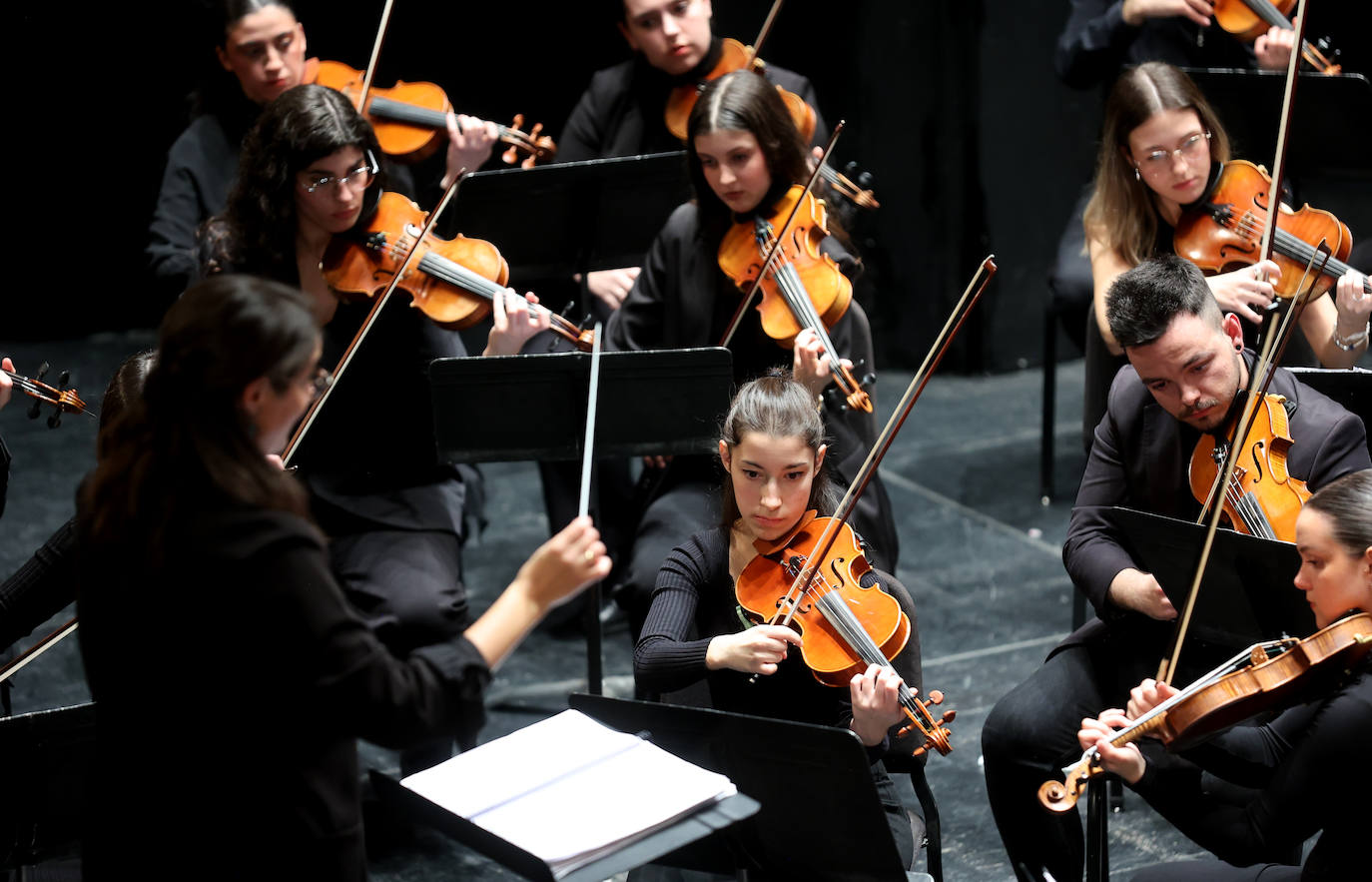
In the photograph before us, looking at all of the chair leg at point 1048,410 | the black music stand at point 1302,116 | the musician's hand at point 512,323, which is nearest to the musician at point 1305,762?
the musician's hand at point 512,323

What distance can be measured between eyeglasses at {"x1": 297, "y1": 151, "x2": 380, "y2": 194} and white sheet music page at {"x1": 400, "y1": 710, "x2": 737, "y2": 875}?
1320 millimetres

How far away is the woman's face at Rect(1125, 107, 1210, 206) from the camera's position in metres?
2.95

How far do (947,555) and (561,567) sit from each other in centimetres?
249

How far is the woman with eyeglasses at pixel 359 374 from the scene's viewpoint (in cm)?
289

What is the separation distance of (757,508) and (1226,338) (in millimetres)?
748

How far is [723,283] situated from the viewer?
3186mm

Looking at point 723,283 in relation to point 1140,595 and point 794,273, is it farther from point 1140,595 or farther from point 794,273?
point 1140,595

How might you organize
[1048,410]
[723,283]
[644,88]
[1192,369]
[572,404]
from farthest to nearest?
[1048,410] → [644,88] → [723,283] → [572,404] → [1192,369]

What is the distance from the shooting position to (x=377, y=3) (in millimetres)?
5309

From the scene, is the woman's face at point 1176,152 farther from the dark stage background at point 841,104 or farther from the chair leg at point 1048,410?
the dark stage background at point 841,104

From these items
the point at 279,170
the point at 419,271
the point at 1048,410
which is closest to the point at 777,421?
the point at 419,271

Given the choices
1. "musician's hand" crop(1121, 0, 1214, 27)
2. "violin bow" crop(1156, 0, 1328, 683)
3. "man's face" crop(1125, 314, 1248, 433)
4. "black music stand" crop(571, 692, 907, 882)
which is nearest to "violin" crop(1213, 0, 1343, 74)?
"musician's hand" crop(1121, 0, 1214, 27)

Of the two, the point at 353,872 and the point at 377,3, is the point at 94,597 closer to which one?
the point at 353,872

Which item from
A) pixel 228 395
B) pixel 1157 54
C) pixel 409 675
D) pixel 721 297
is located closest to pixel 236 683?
pixel 409 675
